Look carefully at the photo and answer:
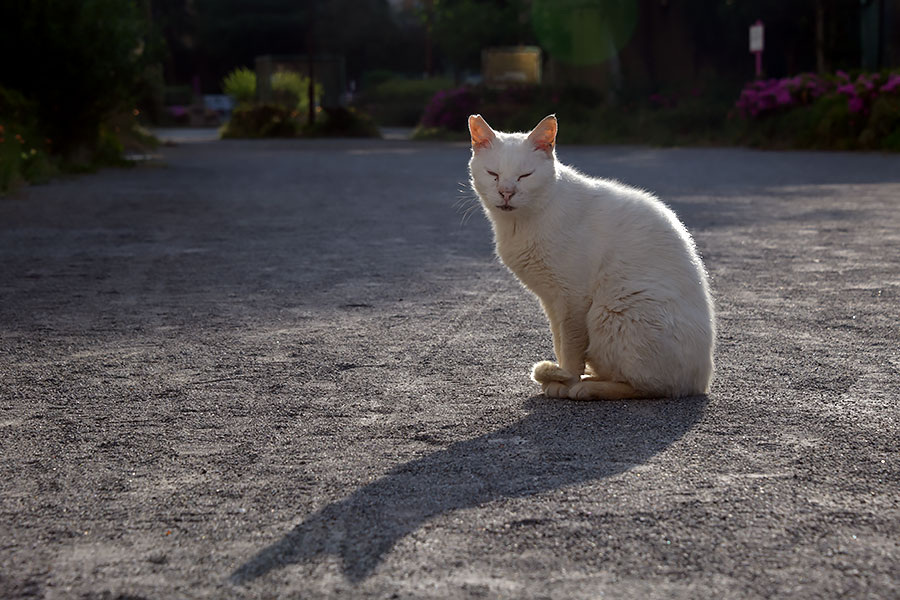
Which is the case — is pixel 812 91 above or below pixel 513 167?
above

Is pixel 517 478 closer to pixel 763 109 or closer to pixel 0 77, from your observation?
pixel 0 77

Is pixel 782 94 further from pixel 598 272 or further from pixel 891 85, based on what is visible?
pixel 598 272

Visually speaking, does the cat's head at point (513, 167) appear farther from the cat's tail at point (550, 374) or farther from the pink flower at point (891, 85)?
the pink flower at point (891, 85)

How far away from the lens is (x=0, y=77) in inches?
681

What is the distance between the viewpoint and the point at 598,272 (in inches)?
166

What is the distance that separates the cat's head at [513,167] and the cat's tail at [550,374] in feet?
2.15

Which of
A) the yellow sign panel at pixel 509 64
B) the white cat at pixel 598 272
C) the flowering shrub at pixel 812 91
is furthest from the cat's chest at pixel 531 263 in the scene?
the yellow sign panel at pixel 509 64

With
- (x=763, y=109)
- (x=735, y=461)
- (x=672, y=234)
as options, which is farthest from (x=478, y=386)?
(x=763, y=109)

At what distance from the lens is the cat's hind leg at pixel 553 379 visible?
4.22 m

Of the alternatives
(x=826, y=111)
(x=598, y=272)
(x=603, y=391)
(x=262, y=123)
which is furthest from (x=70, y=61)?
(x=262, y=123)

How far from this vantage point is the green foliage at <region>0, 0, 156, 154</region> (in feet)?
56.0

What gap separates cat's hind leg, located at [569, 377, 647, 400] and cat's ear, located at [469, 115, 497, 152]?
1098 mm

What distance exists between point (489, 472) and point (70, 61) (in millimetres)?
16439

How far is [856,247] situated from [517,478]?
602 centimetres
